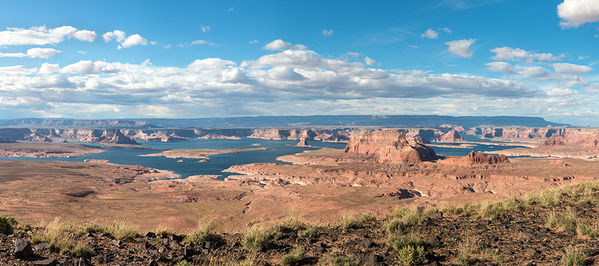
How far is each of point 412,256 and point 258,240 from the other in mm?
5958

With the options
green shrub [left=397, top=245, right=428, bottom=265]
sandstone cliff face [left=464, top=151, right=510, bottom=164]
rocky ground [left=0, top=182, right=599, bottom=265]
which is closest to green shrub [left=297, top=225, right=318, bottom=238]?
rocky ground [left=0, top=182, right=599, bottom=265]

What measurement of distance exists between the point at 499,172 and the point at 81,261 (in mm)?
111750

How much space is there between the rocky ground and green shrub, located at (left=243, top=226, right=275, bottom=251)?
0.04m

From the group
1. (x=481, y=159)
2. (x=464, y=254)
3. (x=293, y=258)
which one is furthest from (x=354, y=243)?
(x=481, y=159)

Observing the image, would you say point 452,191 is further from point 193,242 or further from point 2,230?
point 2,230

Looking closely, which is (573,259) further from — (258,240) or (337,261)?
(258,240)

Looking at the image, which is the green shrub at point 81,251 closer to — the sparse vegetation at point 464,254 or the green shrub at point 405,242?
the green shrub at point 405,242

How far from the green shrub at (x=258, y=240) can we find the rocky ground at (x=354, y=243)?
0.12 feet

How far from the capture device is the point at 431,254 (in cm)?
1070

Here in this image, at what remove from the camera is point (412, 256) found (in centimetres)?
1008

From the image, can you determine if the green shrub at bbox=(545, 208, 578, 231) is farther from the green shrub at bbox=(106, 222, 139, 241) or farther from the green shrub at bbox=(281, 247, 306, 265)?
the green shrub at bbox=(106, 222, 139, 241)

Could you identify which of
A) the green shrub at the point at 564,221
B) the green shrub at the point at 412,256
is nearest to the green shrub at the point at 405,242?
the green shrub at the point at 412,256

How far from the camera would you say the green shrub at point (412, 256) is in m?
10.0

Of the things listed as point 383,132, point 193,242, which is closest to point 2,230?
point 193,242
